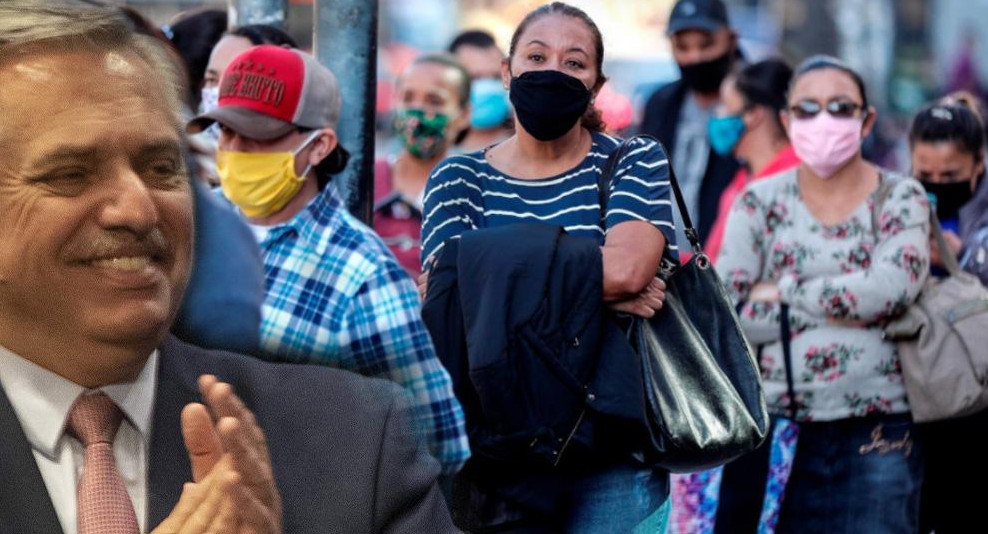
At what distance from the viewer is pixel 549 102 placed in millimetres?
4430

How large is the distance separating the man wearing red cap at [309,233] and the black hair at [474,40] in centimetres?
508

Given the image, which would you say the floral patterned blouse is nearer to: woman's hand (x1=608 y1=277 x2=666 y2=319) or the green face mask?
woman's hand (x1=608 y1=277 x2=666 y2=319)

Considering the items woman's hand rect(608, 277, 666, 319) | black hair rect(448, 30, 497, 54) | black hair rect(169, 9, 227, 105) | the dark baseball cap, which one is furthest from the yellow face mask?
black hair rect(448, 30, 497, 54)

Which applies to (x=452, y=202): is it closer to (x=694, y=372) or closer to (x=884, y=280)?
(x=694, y=372)

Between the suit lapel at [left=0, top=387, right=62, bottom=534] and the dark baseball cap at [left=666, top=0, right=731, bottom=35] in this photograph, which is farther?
the dark baseball cap at [left=666, top=0, right=731, bottom=35]

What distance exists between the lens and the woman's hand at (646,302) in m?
4.33

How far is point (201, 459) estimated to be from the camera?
5.78ft

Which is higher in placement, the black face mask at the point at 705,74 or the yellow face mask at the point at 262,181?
the yellow face mask at the point at 262,181

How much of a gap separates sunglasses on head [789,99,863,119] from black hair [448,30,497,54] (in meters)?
3.91

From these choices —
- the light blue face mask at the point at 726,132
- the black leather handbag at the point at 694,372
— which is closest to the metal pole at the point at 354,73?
the black leather handbag at the point at 694,372

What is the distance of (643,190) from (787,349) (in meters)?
1.62

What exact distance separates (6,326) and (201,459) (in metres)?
0.26

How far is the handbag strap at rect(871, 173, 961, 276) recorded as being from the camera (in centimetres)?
577

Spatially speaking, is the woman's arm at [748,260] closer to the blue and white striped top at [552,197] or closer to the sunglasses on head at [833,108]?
the sunglasses on head at [833,108]
